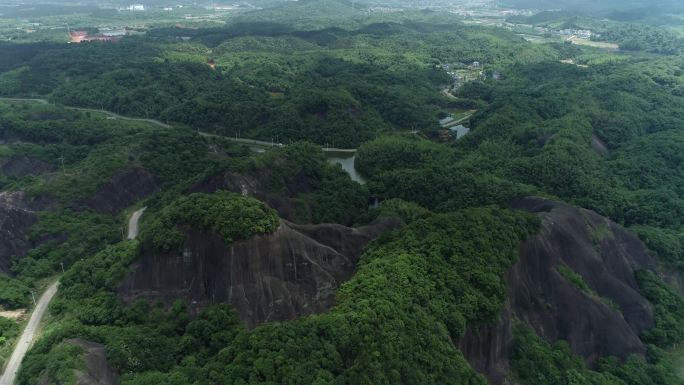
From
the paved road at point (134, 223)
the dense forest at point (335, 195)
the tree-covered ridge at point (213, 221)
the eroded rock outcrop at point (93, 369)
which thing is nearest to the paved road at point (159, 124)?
the dense forest at point (335, 195)

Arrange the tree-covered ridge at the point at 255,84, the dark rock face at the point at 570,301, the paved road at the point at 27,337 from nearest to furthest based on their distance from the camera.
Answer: the paved road at the point at 27,337 < the dark rock face at the point at 570,301 < the tree-covered ridge at the point at 255,84

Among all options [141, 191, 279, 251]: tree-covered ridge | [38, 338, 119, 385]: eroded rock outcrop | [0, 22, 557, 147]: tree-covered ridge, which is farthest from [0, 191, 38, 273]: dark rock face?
[0, 22, 557, 147]: tree-covered ridge

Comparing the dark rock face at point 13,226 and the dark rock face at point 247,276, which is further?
the dark rock face at point 13,226

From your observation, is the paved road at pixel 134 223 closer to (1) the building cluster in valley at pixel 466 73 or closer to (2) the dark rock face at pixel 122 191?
(2) the dark rock face at pixel 122 191

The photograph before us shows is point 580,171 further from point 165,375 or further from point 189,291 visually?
point 165,375

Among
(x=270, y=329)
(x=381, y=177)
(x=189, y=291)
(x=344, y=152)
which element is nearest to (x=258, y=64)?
(x=344, y=152)

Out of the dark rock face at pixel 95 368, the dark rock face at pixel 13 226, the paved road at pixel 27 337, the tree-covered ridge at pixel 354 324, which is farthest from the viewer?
the dark rock face at pixel 13 226
